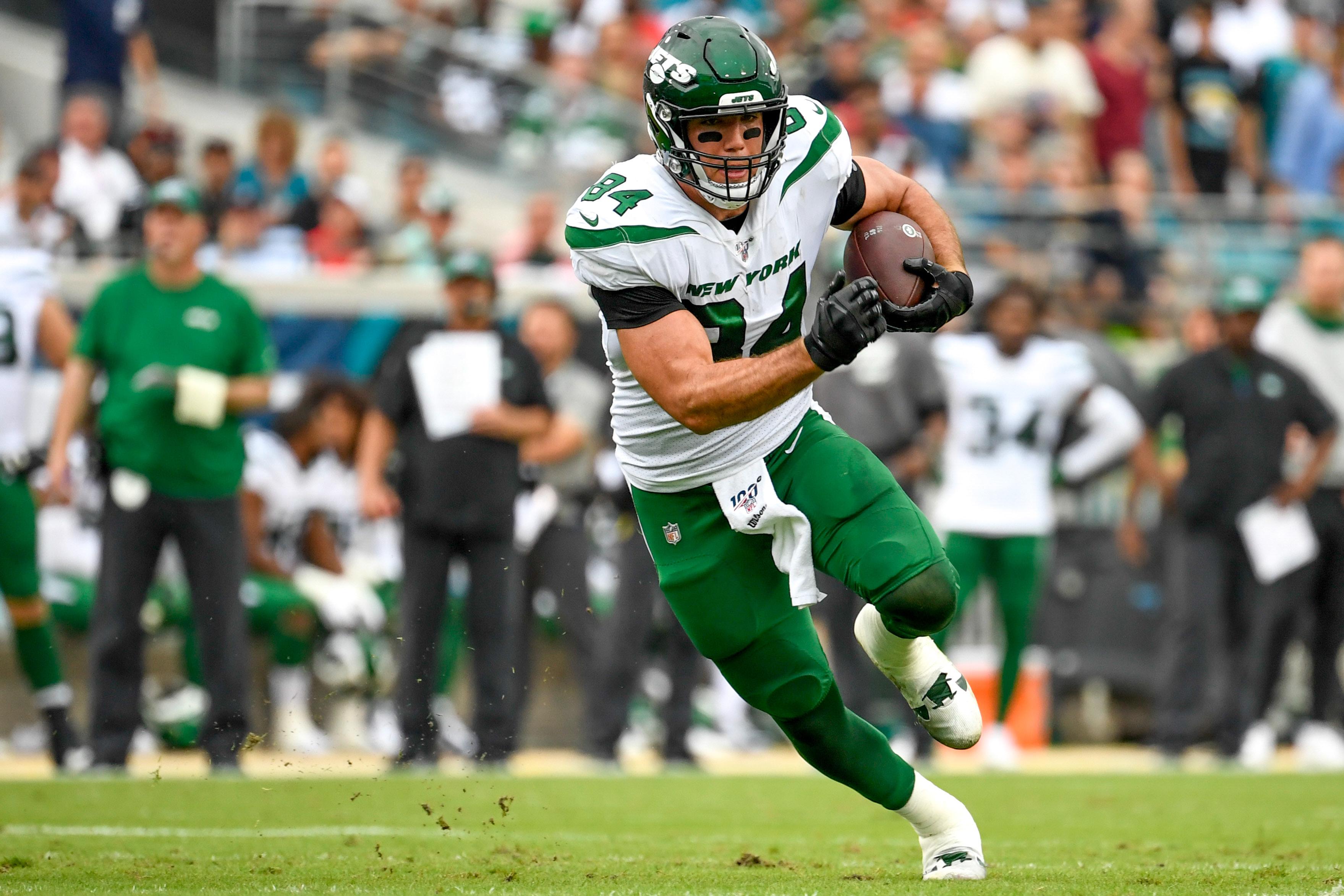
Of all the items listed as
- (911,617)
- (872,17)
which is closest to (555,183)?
(872,17)

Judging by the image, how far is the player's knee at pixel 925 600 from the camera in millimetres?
4207

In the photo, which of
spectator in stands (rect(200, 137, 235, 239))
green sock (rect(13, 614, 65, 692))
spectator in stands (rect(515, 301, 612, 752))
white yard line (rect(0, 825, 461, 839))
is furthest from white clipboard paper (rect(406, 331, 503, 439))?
spectator in stands (rect(200, 137, 235, 239))

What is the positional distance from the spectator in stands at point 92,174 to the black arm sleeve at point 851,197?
6.69 meters

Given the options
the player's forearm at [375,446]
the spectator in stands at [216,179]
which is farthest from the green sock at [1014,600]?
the spectator in stands at [216,179]

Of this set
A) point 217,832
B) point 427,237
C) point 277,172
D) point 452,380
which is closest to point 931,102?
point 427,237

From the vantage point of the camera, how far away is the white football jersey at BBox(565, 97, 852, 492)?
433cm

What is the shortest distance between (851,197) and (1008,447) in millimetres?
4168

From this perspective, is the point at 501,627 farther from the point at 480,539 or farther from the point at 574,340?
the point at 574,340

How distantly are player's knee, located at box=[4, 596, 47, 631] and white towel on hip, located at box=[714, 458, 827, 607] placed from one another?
4044mm

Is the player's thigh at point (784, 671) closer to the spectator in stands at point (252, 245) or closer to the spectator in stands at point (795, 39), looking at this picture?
the spectator in stands at point (252, 245)

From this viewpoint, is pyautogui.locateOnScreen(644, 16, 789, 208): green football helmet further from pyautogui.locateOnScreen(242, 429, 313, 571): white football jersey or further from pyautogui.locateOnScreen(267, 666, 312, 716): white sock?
pyautogui.locateOnScreen(242, 429, 313, 571): white football jersey

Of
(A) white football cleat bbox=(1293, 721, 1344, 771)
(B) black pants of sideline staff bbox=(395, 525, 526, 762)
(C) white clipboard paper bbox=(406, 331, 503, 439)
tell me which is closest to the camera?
(B) black pants of sideline staff bbox=(395, 525, 526, 762)

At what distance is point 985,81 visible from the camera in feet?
43.1

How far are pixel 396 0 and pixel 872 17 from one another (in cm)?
349
